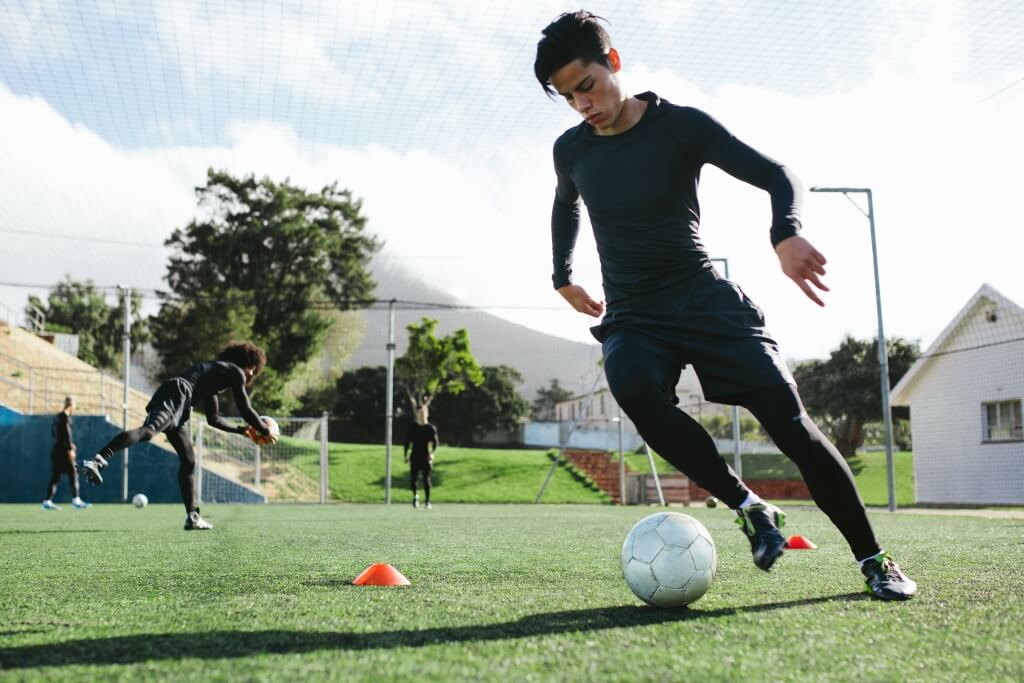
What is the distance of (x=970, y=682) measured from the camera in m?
1.94

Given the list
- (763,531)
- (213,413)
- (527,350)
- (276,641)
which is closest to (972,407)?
(213,413)

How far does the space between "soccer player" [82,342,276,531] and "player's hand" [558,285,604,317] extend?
467 centimetres

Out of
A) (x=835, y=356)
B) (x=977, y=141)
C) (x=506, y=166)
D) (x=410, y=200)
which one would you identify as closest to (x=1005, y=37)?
(x=977, y=141)

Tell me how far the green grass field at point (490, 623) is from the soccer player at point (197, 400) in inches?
92.7

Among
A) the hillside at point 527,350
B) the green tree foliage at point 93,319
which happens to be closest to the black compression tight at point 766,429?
the hillside at point 527,350

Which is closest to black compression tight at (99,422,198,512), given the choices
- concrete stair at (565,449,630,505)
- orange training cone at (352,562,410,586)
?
orange training cone at (352,562,410,586)

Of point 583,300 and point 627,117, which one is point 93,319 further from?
point 627,117

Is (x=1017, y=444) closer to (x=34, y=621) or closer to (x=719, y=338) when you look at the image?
(x=719, y=338)

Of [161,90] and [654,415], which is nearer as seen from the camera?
[654,415]

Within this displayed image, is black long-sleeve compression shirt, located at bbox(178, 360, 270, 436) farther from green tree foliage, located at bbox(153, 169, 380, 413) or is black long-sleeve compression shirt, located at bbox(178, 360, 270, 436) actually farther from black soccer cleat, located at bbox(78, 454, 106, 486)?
green tree foliage, located at bbox(153, 169, 380, 413)

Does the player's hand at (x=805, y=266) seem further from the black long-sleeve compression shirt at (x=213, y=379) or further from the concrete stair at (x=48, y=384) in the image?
the concrete stair at (x=48, y=384)

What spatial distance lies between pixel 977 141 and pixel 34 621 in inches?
597

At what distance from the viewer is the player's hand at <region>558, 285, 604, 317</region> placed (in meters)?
3.86

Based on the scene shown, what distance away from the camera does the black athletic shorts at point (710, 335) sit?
10.1 ft
